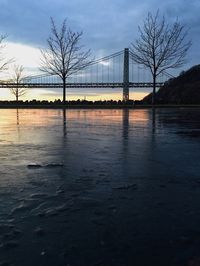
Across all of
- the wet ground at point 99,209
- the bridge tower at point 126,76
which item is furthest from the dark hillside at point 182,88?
the wet ground at point 99,209

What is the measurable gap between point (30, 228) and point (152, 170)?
9.44 ft

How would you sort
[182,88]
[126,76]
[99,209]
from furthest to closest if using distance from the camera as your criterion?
[182,88] → [126,76] → [99,209]

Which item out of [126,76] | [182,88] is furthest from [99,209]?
[182,88]

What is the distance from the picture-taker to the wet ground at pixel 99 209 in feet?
10.4

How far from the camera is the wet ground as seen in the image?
318 centimetres

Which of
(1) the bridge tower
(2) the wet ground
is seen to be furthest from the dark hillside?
(2) the wet ground

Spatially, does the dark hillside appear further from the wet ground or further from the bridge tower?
the wet ground

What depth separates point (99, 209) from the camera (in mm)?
4254

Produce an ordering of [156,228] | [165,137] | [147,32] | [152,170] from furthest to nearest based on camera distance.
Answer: [147,32] < [165,137] < [152,170] < [156,228]

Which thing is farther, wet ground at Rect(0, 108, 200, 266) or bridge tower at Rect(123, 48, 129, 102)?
bridge tower at Rect(123, 48, 129, 102)

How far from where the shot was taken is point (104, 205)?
173 inches

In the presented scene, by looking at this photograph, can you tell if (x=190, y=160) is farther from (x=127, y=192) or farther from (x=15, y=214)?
(x=15, y=214)

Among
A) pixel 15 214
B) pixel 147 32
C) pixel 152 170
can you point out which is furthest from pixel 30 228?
pixel 147 32

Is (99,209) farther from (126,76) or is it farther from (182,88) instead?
(182,88)
